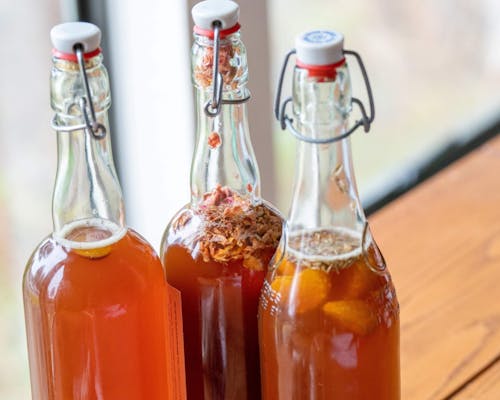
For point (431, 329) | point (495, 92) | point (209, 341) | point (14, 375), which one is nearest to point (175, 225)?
point (209, 341)

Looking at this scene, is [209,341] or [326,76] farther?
[209,341]

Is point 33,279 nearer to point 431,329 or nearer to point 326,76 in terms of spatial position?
point 326,76

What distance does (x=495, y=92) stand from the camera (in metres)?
1.92

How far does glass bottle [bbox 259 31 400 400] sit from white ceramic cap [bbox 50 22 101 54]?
0.41 ft

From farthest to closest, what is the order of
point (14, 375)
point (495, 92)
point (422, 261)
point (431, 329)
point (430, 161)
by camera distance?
1. point (495, 92)
2. point (430, 161)
3. point (14, 375)
4. point (422, 261)
5. point (431, 329)

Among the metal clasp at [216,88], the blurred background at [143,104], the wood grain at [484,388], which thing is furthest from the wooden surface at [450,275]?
the metal clasp at [216,88]

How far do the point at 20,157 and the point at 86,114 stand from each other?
0.68 meters

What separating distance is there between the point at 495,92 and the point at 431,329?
87cm

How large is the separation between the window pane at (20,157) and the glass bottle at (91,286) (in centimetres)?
59

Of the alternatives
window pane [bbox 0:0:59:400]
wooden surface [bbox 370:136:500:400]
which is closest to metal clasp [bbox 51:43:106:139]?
wooden surface [bbox 370:136:500:400]

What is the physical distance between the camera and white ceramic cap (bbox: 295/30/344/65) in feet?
2.11

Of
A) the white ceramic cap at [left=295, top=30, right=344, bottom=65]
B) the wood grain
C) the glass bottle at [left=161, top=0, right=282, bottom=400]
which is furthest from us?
the wood grain

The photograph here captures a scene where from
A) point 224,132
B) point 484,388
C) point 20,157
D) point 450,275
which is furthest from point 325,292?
point 20,157

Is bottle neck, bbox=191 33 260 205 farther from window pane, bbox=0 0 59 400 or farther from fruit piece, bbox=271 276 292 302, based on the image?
window pane, bbox=0 0 59 400
